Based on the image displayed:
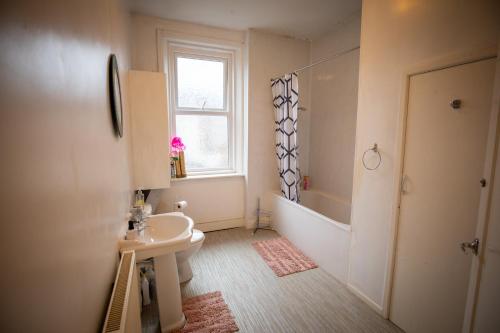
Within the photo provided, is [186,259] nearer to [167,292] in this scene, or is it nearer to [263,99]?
[167,292]

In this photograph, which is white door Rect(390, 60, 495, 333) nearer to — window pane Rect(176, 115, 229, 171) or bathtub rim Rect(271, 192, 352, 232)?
bathtub rim Rect(271, 192, 352, 232)

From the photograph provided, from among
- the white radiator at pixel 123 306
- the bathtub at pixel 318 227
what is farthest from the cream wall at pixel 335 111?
the white radiator at pixel 123 306

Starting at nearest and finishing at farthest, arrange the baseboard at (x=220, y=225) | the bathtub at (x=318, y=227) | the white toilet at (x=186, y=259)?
the white toilet at (x=186, y=259)
the bathtub at (x=318, y=227)
the baseboard at (x=220, y=225)

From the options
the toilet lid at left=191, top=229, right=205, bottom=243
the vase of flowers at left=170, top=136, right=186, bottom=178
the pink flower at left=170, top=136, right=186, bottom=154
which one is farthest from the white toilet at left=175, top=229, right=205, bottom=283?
the pink flower at left=170, top=136, right=186, bottom=154

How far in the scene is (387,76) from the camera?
1.68m

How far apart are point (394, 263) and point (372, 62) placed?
149cm

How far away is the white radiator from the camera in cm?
82

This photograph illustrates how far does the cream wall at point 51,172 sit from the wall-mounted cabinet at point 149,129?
1.35 metres

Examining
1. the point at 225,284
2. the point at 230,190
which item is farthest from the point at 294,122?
the point at 225,284

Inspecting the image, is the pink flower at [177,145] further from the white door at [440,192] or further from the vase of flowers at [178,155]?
the white door at [440,192]

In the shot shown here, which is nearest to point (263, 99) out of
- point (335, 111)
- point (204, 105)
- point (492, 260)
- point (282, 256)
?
point (204, 105)

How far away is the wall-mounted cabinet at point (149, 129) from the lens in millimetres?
2352

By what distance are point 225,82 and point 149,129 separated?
1.43 meters

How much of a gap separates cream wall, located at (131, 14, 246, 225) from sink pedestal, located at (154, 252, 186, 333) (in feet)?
5.03
